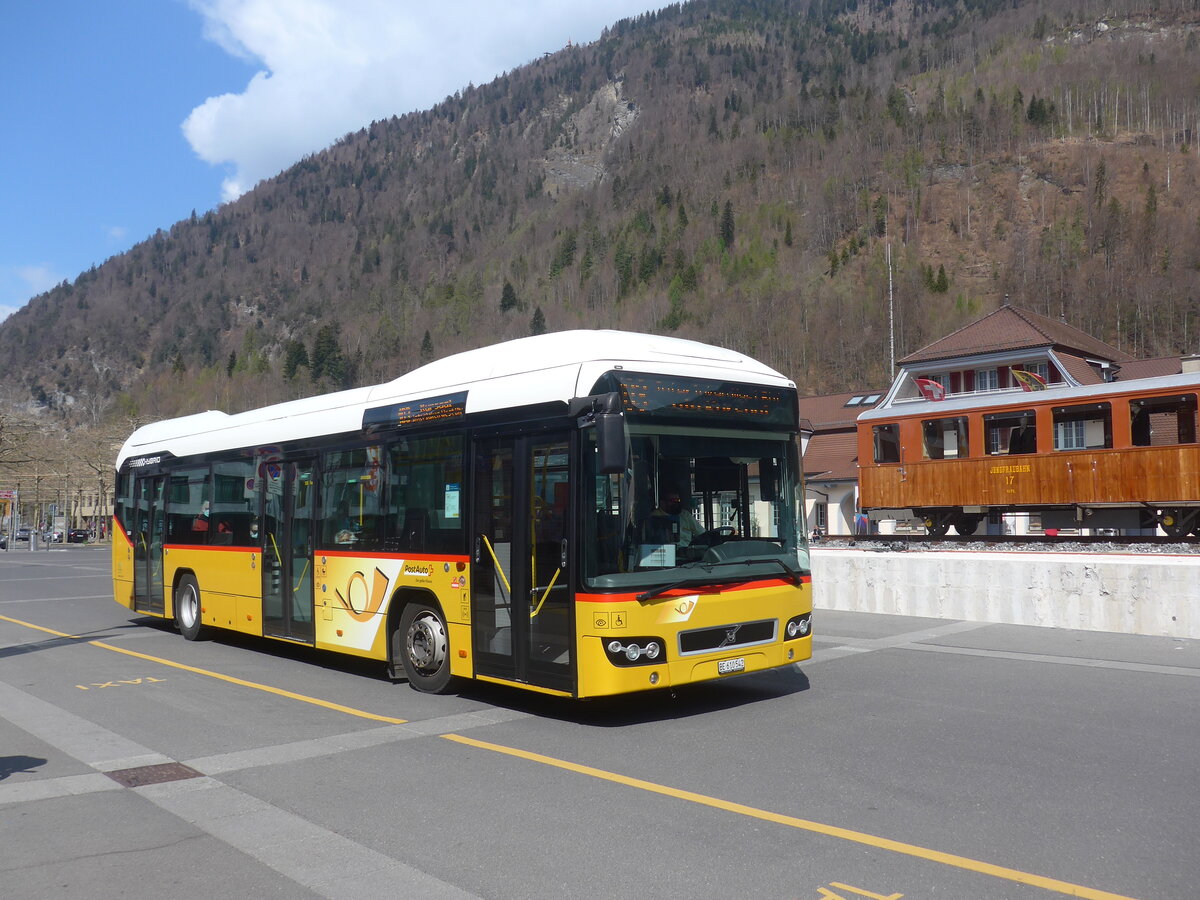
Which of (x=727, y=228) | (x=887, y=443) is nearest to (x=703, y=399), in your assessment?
(x=887, y=443)

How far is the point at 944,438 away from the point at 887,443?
182 cm

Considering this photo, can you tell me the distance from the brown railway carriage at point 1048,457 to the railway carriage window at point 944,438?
0.03 meters

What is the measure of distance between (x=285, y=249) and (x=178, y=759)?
192837 mm

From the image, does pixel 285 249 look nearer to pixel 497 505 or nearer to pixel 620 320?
pixel 620 320

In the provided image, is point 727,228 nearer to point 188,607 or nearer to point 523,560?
point 188,607

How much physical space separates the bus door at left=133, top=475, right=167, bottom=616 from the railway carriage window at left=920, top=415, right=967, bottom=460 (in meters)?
19.0

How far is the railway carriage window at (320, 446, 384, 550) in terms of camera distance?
33.2 feet

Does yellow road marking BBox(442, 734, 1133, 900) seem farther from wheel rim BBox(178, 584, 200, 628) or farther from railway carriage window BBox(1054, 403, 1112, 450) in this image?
railway carriage window BBox(1054, 403, 1112, 450)

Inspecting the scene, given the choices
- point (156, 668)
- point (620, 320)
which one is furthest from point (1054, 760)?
point (620, 320)

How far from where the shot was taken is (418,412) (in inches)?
381

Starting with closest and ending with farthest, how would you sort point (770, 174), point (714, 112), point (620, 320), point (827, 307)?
point (827, 307) < point (620, 320) < point (770, 174) < point (714, 112)

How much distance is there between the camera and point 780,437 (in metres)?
8.77

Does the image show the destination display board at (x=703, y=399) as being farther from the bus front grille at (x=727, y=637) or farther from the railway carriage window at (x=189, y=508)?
the railway carriage window at (x=189, y=508)

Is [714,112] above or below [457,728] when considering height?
above
